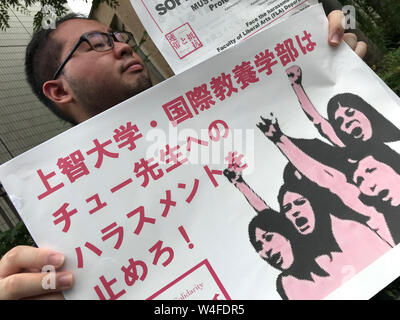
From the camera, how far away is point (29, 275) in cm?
53

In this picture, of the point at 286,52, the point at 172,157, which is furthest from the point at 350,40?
the point at 172,157

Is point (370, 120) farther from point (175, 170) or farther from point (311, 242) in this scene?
point (175, 170)

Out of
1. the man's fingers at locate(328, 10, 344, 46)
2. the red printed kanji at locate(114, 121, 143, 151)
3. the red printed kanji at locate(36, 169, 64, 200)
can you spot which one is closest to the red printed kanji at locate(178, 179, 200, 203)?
the red printed kanji at locate(114, 121, 143, 151)

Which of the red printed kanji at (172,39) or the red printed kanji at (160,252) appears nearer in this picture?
the red printed kanji at (160,252)

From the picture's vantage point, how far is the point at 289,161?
66 cm

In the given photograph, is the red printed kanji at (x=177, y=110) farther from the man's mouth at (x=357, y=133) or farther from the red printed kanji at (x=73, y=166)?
the man's mouth at (x=357, y=133)

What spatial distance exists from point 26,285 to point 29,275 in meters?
0.02

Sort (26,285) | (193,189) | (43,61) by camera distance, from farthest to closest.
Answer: (43,61), (193,189), (26,285)

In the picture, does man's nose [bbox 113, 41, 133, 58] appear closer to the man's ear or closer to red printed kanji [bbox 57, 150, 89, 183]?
the man's ear

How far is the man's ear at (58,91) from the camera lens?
708 millimetres

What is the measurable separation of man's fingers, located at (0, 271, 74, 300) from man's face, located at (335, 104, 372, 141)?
648mm

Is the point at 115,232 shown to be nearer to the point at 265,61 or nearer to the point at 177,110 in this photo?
the point at 177,110

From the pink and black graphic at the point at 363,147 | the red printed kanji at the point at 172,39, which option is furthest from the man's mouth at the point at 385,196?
the red printed kanji at the point at 172,39
